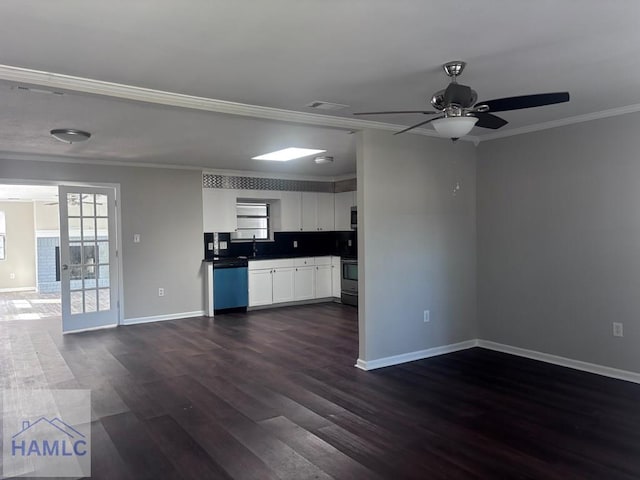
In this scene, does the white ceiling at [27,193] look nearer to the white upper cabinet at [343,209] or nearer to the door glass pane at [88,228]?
the door glass pane at [88,228]

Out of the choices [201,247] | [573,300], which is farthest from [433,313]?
[201,247]

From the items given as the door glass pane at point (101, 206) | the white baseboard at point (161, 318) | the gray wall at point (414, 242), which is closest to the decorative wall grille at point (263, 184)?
the door glass pane at point (101, 206)

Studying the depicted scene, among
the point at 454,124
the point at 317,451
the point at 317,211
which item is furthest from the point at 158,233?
the point at 454,124

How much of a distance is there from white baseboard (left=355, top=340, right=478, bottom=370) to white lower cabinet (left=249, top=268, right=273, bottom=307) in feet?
11.5

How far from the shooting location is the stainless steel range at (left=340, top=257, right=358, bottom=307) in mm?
7988

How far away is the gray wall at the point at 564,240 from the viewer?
4.07 m

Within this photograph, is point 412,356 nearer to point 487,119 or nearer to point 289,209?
point 487,119

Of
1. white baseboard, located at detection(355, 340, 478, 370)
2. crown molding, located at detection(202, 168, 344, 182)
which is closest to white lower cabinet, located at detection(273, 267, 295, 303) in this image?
crown molding, located at detection(202, 168, 344, 182)

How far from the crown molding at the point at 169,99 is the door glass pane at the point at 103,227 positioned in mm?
3776

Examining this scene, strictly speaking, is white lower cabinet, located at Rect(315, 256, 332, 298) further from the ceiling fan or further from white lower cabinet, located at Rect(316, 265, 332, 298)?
the ceiling fan

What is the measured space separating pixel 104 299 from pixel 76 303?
0.36m

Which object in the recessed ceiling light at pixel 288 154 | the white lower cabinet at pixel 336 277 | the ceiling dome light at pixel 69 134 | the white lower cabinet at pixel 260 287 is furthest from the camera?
the white lower cabinet at pixel 336 277

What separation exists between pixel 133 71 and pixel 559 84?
2906mm

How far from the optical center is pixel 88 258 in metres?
6.45
